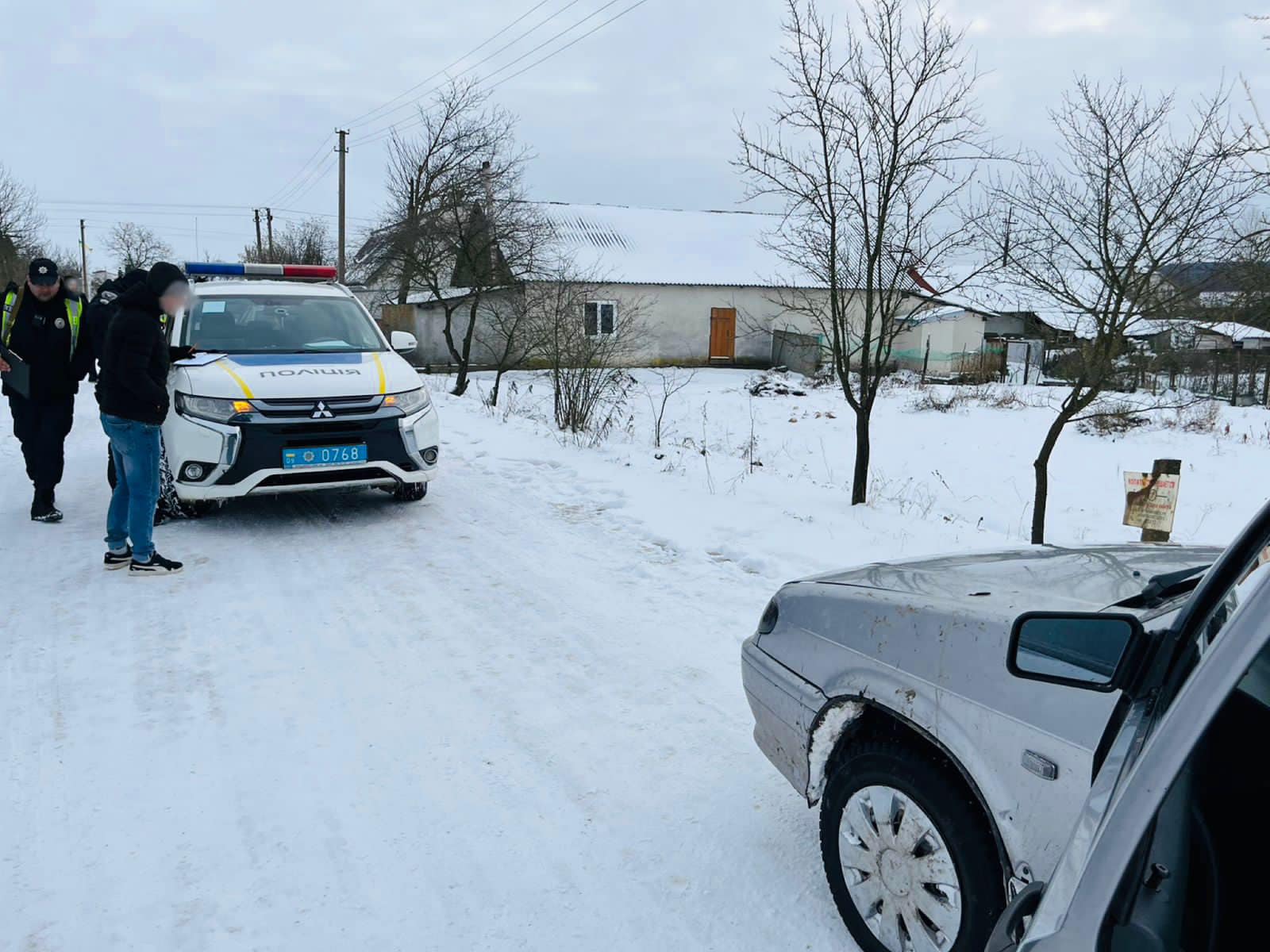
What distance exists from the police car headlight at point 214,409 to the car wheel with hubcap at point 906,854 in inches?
215

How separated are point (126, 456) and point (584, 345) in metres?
8.22

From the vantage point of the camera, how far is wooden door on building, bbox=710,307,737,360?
37.5 m

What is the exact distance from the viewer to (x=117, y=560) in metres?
6.22

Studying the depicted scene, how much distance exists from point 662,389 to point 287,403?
2006 centimetres

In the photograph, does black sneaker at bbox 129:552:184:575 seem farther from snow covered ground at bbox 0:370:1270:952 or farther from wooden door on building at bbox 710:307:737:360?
wooden door on building at bbox 710:307:737:360

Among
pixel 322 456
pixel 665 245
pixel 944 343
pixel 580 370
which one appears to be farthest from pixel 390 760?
pixel 944 343

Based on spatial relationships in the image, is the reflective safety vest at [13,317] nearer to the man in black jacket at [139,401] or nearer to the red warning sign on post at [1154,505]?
the man in black jacket at [139,401]

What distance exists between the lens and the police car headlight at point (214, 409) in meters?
6.81

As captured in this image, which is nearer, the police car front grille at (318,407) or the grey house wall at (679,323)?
the police car front grille at (318,407)

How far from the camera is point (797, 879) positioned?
10.2 ft

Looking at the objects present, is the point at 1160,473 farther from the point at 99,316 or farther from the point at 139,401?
the point at 99,316

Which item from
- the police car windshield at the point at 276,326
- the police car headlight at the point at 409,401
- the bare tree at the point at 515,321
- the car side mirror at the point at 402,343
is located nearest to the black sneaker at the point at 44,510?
the police car windshield at the point at 276,326

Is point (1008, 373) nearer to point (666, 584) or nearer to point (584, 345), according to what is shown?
point (584, 345)

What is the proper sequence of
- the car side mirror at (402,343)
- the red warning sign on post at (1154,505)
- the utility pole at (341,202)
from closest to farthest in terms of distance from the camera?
the red warning sign on post at (1154,505)
the car side mirror at (402,343)
the utility pole at (341,202)
